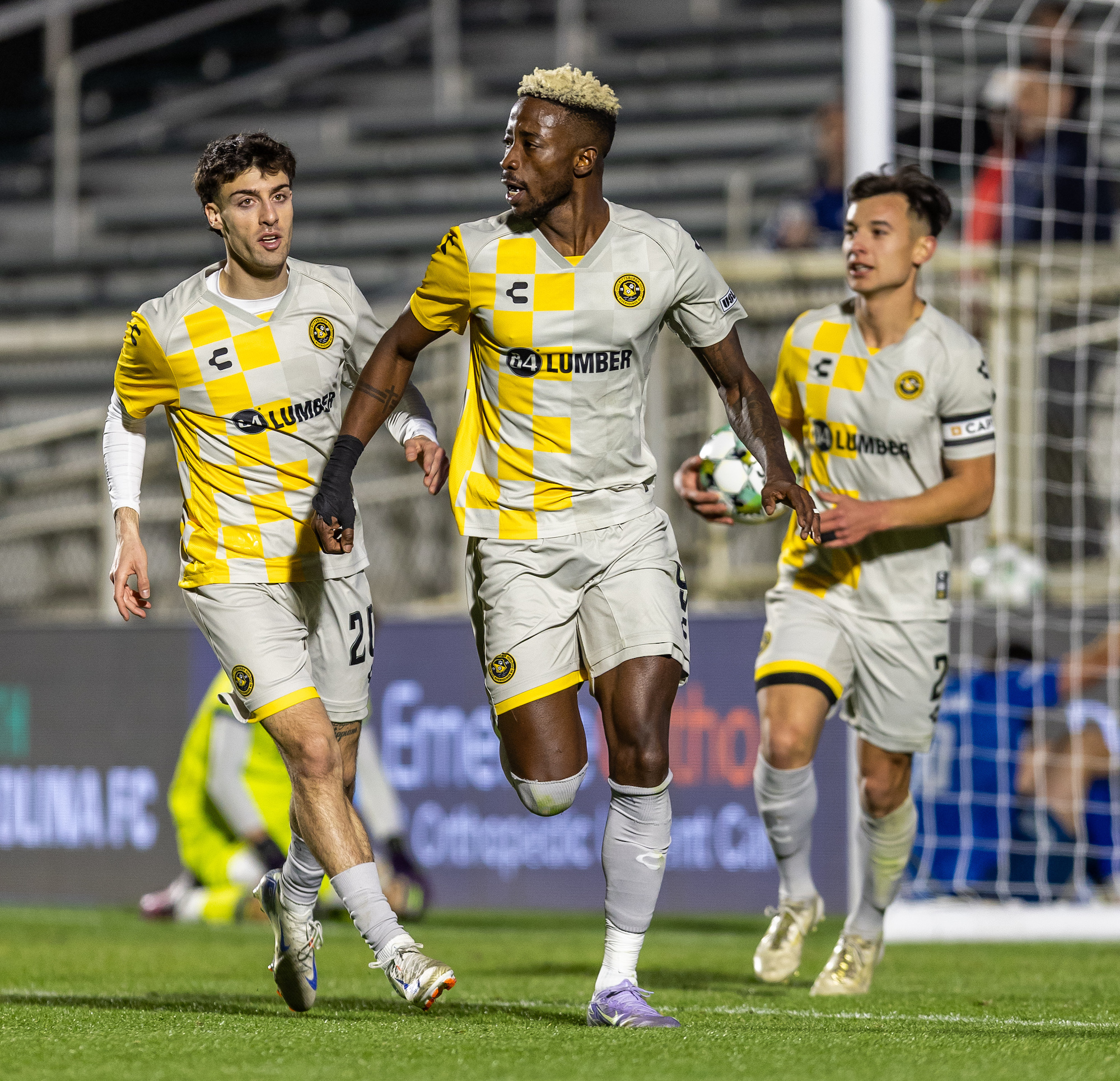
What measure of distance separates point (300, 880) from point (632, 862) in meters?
0.95

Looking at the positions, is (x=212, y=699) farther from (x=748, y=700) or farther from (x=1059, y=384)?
(x=1059, y=384)

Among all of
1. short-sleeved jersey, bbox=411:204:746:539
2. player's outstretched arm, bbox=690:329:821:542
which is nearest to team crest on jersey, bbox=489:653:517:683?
short-sleeved jersey, bbox=411:204:746:539

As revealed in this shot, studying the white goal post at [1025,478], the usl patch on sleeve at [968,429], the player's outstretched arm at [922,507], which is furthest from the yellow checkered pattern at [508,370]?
the white goal post at [1025,478]

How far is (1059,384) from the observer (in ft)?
30.8

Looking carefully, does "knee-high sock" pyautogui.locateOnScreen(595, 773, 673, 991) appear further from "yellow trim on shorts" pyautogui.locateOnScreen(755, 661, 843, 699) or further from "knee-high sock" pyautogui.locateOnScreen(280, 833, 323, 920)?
"yellow trim on shorts" pyautogui.locateOnScreen(755, 661, 843, 699)

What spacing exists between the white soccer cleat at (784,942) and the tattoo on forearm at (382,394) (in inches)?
78.9

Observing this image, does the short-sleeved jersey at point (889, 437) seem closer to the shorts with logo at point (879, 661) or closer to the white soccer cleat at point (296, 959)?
the shorts with logo at point (879, 661)

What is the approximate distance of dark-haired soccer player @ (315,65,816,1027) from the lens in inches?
160

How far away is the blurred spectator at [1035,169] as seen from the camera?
400 inches

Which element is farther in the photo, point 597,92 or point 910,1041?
point 597,92

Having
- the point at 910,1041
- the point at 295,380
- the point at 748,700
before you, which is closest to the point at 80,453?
the point at 748,700

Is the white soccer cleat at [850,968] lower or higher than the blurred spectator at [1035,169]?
lower

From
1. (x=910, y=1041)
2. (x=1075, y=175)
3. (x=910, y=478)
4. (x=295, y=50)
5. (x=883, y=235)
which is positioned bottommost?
(x=910, y=1041)

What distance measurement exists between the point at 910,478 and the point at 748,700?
3.62 meters
